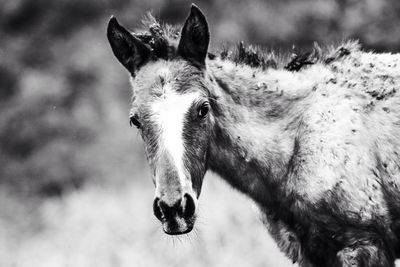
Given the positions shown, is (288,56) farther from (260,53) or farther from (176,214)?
(176,214)

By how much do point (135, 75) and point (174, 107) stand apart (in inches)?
43.1

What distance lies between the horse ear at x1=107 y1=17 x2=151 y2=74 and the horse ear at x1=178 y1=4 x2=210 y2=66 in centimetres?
48

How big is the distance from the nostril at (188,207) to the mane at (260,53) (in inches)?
86.0

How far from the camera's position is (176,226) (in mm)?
5188

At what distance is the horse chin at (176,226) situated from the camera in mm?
5168

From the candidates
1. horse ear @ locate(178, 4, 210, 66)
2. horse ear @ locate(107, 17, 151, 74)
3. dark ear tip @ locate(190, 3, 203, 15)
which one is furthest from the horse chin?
dark ear tip @ locate(190, 3, 203, 15)

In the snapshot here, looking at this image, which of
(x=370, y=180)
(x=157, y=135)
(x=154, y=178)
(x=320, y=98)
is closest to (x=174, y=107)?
(x=157, y=135)

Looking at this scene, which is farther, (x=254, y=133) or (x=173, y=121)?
(x=254, y=133)

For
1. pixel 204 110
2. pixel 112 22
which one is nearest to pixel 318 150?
pixel 204 110

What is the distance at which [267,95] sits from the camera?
21.4ft

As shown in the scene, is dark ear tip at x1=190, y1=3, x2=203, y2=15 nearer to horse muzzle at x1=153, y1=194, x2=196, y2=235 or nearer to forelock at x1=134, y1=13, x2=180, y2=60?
forelock at x1=134, y1=13, x2=180, y2=60

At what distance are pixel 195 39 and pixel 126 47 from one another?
892mm

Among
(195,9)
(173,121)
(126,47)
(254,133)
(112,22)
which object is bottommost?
(254,133)

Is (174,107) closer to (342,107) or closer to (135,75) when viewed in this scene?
(135,75)
